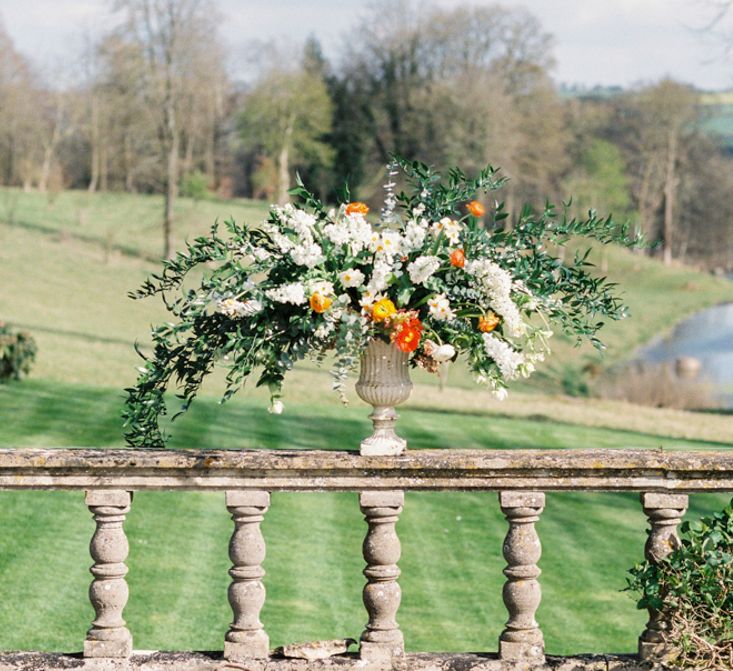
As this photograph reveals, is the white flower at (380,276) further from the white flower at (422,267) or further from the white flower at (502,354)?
the white flower at (502,354)

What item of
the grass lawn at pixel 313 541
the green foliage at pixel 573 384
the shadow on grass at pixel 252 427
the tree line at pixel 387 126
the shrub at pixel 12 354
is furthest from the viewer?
the tree line at pixel 387 126

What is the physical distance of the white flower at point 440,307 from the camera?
4.91m

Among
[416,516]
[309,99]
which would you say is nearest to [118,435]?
[416,516]

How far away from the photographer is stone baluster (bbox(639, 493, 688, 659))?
4992 mm

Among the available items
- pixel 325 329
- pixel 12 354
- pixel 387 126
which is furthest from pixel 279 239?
pixel 387 126

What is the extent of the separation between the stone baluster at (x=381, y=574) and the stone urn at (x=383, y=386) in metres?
0.20

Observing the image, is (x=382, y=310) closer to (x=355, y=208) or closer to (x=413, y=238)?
(x=413, y=238)

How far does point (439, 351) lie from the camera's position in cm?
496

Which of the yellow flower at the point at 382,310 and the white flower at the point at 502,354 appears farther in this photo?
the white flower at the point at 502,354

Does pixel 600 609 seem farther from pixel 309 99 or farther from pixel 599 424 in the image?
pixel 309 99

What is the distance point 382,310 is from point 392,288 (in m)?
0.21

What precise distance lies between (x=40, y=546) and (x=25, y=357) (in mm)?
10452

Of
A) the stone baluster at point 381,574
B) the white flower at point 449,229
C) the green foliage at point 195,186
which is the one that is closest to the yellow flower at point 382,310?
the white flower at point 449,229

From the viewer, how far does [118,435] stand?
52.1 ft
